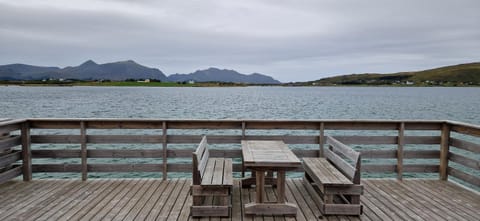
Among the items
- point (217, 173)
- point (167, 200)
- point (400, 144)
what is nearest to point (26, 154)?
point (167, 200)

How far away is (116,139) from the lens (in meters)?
5.07

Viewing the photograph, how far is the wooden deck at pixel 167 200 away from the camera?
142 inches

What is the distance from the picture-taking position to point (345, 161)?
4043 mm

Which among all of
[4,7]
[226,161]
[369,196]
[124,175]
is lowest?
[124,175]

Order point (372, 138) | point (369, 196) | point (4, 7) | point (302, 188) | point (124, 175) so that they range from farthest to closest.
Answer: point (4, 7)
point (124, 175)
point (372, 138)
point (302, 188)
point (369, 196)

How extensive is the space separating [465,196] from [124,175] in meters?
9.82

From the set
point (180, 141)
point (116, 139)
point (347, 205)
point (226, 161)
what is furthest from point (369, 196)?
point (116, 139)

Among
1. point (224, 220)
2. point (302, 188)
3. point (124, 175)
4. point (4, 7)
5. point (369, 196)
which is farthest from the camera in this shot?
point (4, 7)

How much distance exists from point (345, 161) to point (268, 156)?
45.0 inches

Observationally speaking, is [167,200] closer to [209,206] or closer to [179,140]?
[209,206]

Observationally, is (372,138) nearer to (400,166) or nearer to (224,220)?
(400,166)

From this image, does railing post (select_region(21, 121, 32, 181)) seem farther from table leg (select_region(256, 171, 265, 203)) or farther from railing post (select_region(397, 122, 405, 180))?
railing post (select_region(397, 122, 405, 180))

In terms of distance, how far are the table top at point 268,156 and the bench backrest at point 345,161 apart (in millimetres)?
693

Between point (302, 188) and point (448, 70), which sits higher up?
point (448, 70)
